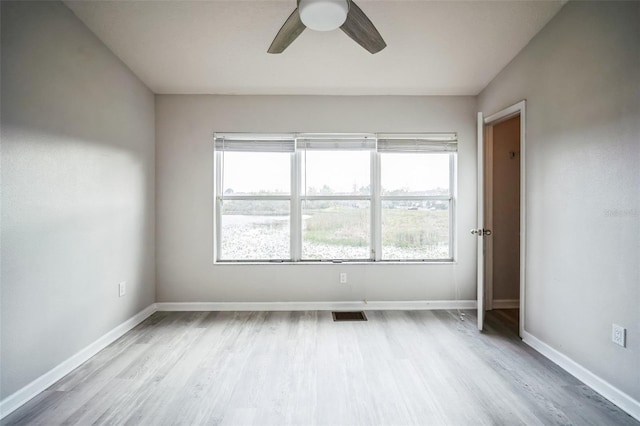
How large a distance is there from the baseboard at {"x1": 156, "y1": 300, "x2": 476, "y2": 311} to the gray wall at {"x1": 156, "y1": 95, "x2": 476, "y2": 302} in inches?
2.2

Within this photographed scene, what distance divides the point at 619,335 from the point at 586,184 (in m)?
1.02

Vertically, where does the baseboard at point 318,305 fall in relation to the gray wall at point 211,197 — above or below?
below

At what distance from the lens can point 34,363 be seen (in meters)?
1.94

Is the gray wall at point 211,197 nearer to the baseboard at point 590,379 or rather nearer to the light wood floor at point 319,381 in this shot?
the light wood floor at point 319,381

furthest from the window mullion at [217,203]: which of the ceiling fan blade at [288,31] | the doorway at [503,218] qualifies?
the doorway at [503,218]

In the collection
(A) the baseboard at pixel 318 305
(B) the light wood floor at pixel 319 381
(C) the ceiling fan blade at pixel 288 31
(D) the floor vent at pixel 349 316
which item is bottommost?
(B) the light wood floor at pixel 319 381

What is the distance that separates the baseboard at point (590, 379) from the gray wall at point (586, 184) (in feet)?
0.13

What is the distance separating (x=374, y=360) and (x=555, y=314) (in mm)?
1519

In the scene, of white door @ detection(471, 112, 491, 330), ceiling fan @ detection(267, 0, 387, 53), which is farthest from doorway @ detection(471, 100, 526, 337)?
ceiling fan @ detection(267, 0, 387, 53)

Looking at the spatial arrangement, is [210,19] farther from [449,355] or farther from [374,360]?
[449,355]

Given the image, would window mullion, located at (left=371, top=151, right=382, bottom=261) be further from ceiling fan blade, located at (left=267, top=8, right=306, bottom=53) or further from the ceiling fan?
ceiling fan blade, located at (left=267, top=8, right=306, bottom=53)

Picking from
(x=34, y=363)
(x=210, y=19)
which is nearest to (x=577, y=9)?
(x=210, y=19)

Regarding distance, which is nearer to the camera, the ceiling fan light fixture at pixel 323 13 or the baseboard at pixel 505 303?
the ceiling fan light fixture at pixel 323 13

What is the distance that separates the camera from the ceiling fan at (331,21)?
1.60 meters
